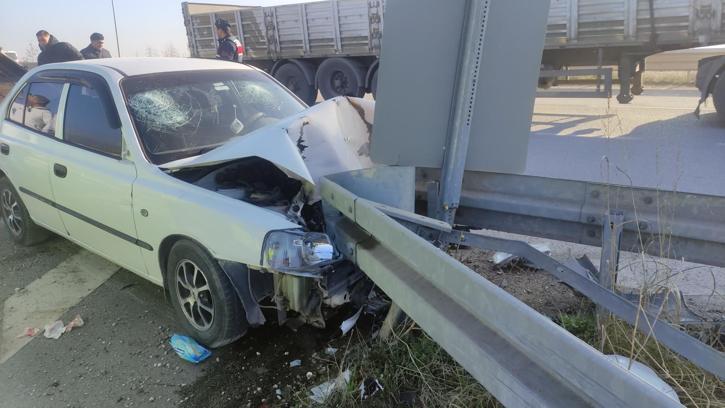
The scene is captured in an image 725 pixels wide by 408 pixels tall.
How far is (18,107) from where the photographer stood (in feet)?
14.9

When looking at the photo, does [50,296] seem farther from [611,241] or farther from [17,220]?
[611,241]

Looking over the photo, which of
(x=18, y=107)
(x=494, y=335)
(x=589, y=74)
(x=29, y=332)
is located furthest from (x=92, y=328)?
(x=589, y=74)

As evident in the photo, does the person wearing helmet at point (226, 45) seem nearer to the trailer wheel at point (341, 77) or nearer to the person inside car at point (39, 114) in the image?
the trailer wheel at point (341, 77)

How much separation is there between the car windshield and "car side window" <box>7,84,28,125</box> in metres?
1.57

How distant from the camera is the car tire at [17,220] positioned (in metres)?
4.73

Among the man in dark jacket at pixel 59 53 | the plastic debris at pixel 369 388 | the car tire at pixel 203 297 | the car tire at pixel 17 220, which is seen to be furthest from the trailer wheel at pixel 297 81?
the plastic debris at pixel 369 388

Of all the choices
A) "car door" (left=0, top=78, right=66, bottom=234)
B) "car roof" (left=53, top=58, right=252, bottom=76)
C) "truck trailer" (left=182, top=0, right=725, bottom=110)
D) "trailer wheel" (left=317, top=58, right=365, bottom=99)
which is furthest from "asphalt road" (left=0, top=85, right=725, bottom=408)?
"trailer wheel" (left=317, top=58, right=365, bottom=99)

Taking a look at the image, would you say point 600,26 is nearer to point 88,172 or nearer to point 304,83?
point 304,83

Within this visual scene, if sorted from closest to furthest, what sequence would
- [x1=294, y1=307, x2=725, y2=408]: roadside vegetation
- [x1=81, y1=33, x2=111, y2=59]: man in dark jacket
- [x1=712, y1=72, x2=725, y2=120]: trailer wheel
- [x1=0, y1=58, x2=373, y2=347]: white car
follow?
Result: [x1=294, y1=307, x2=725, y2=408]: roadside vegetation
[x1=0, y1=58, x2=373, y2=347]: white car
[x1=81, y1=33, x2=111, y2=59]: man in dark jacket
[x1=712, y1=72, x2=725, y2=120]: trailer wheel

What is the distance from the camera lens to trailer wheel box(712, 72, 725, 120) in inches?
379

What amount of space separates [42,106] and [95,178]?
1.24 m

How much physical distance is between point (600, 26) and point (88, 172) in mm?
9734

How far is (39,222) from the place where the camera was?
4512 millimetres

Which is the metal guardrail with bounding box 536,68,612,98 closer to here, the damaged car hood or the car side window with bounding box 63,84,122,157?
the damaged car hood
